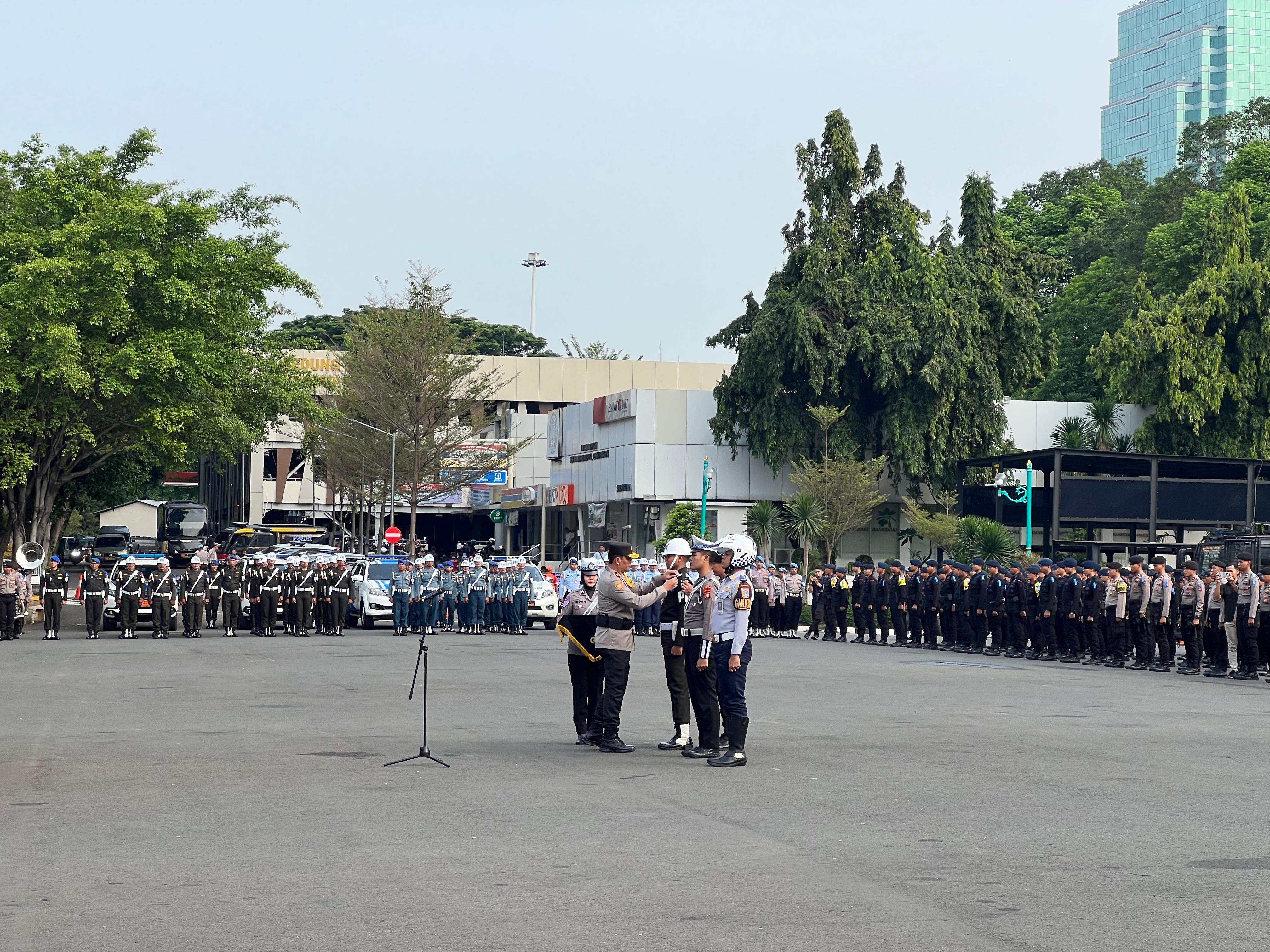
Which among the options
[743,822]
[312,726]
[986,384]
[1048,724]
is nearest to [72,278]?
[312,726]

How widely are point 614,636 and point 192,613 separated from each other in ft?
71.9

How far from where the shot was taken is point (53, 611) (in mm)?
32969

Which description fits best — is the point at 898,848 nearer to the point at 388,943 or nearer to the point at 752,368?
the point at 388,943

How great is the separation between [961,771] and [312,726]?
20.7 ft

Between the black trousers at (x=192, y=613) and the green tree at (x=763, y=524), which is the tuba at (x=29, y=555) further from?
the green tree at (x=763, y=524)

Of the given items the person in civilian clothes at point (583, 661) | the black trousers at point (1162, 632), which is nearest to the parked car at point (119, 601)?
the black trousers at point (1162, 632)

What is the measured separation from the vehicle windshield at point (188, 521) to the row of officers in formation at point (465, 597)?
55.5m

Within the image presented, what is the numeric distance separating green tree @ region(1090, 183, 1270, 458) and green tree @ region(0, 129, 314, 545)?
30952mm

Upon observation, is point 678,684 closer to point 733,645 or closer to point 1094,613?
point 733,645

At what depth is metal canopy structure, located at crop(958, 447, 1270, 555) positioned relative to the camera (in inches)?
1609

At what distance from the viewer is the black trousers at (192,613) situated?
3341cm

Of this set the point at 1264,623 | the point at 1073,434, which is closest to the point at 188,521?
the point at 1073,434

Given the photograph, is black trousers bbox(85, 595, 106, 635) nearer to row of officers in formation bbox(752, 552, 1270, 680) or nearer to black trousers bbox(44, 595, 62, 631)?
black trousers bbox(44, 595, 62, 631)

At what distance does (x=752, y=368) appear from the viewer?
5803cm
